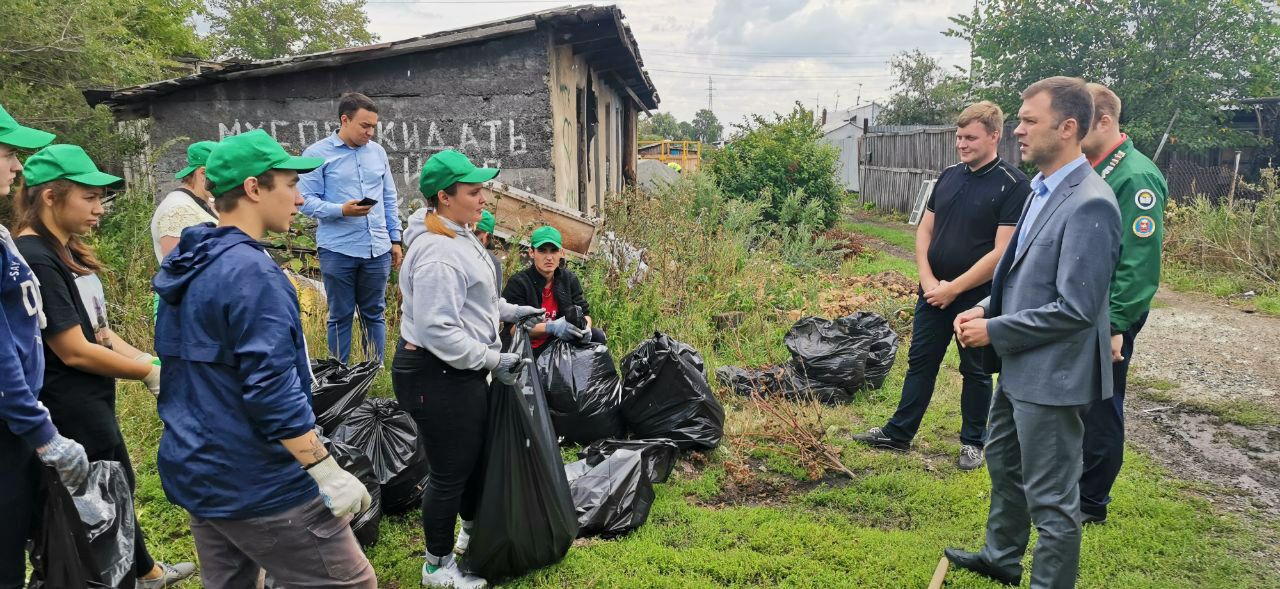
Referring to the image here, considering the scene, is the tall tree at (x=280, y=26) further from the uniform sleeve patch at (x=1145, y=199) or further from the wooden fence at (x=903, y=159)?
the uniform sleeve patch at (x=1145, y=199)

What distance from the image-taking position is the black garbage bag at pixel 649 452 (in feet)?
11.5

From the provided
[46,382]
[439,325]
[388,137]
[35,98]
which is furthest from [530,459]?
[35,98]

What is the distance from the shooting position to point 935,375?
3902 millimetres

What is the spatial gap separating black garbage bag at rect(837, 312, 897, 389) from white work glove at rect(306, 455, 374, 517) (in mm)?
3821

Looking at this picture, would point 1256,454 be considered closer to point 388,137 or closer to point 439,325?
point 439,325

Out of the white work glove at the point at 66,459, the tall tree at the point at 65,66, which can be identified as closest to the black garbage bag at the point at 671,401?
the white work glove at the point at 66,459

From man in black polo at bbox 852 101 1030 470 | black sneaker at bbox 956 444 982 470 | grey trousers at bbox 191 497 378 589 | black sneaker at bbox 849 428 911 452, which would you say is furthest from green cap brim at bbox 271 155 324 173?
black sneaker at bbox 956 444 982 470

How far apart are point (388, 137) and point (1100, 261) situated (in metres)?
6.29

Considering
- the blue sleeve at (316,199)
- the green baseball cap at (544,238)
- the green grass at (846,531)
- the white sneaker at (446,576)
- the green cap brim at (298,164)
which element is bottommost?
the green grass at (846,531)

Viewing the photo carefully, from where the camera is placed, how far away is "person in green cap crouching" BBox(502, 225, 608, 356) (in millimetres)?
4066

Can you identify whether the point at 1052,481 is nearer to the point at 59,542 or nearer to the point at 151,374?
the point at 59,542

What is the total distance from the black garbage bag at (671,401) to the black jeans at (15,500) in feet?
8.38

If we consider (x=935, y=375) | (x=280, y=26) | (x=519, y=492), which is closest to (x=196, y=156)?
(x=519, y=492)

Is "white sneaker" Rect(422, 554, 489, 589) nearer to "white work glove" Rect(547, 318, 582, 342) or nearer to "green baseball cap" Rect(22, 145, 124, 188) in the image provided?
"white work glove" Rect(547, 318, 582, 342)
